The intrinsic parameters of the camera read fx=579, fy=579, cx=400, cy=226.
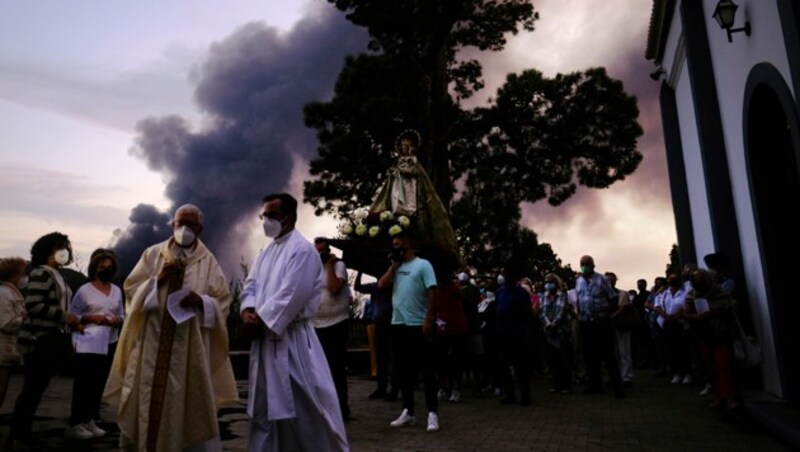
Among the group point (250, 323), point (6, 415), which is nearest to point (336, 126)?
point (6, 415)

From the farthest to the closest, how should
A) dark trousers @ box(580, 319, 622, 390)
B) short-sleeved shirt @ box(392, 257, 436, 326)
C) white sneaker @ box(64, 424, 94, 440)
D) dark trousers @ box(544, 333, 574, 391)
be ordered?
dark trousers @ box(544, 333, 574, 391) → dark trousers @ box(580, 319, 622, 390) → short-sleeved shirt @ box(392, 257, 436, 326) → white sneaker @ box(64, 424, 94, 440)

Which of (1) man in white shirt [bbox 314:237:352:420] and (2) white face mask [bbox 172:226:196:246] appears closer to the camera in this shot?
(2) white face mask [bbox 172:226:196:246]

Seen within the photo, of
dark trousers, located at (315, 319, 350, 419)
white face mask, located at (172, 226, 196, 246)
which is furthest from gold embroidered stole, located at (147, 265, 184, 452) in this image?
dark trousers, located at (315, 319, 350, 419)

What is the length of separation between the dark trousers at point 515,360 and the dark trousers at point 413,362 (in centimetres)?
252

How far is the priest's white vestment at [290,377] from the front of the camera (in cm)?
396

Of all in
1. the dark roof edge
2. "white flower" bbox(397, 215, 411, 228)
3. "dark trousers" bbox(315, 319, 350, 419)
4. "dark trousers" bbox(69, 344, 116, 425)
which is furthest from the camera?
the dark roof edge

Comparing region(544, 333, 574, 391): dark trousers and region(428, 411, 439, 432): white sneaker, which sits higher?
region(544, 333, 574, 391): dark trousers

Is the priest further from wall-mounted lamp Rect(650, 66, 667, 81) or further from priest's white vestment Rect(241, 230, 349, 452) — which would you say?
wall-mounted lamp Rect(650, 66, 667, 81)

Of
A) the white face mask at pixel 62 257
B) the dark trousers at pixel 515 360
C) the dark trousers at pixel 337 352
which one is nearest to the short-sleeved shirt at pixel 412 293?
the dark trousers at pixel 337 352

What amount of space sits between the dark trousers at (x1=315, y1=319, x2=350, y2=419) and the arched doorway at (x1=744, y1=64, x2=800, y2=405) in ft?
18.3

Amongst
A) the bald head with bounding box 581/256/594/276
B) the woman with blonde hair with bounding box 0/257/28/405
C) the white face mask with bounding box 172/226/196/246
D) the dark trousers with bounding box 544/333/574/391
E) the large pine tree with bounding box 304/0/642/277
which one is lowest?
the dark trousers with bounding box 544/333/574/391

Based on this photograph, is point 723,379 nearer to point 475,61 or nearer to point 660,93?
point 660,93

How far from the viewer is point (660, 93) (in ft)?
53.2

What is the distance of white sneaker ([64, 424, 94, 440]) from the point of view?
221 inches
